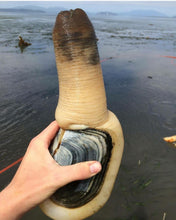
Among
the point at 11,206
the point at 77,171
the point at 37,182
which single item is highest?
the point at 77,171

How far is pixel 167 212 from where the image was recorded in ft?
7.83

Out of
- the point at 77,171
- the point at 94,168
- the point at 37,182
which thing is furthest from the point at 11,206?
the point at 94,168

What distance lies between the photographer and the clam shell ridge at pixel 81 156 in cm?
137

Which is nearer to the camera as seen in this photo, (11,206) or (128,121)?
(11,206)

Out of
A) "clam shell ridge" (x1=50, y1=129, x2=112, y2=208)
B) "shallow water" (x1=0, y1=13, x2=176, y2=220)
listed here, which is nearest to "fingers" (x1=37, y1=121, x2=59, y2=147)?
"clam shell ridge" (x1=50, y1=129, x2=112, y2=208)

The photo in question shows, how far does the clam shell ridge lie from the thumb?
114mm

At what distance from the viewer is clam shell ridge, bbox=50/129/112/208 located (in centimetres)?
137

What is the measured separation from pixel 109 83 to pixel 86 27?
639 centimetres

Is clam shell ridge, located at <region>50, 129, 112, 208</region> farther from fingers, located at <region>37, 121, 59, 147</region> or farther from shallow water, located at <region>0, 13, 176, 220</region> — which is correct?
shallow water, located at <region>0, 13, 176, 220</region>

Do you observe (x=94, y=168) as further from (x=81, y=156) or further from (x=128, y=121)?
(x=128, y=121)

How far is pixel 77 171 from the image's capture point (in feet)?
3.98

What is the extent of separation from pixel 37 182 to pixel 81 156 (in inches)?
15.1

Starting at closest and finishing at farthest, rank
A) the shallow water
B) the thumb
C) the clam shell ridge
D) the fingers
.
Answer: the thumb < the clam shell ridge < the fingers < the shallow water

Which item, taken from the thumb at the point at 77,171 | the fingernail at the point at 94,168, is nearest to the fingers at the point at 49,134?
the thumb at the point at 77,171
